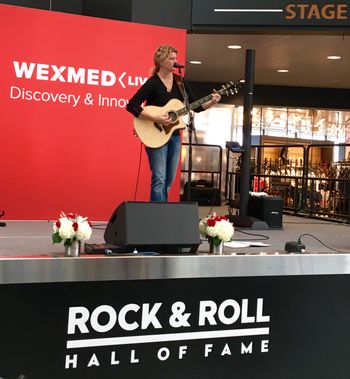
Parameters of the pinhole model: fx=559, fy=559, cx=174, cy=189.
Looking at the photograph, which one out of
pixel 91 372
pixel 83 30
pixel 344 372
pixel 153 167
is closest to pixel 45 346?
pixel 91 372

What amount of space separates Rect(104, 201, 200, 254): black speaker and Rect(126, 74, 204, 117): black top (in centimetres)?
190

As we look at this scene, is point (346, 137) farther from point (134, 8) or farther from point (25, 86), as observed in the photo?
point (25, 86)

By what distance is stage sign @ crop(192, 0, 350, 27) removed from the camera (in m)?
6.50

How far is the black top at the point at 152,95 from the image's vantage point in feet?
14.9

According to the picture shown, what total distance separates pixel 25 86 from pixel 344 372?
4101mm

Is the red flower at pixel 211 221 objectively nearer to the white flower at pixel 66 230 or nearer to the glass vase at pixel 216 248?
the glass vase at pixel 216 248

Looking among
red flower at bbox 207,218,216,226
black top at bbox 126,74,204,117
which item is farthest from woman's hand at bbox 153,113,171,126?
red flower at bbox 207,218,216,226

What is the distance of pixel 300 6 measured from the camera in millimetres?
6512

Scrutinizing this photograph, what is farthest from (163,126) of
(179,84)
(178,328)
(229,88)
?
(178,328)

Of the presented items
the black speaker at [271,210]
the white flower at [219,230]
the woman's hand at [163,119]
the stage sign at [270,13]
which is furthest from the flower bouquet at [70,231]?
the stage sign at [270,13]

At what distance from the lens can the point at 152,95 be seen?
4.60m

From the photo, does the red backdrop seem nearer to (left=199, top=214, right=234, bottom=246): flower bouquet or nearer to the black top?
the black top

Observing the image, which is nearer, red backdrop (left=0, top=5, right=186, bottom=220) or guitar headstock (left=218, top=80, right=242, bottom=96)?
guitar headstock (left=218, top=80, right=242, bottom=96)

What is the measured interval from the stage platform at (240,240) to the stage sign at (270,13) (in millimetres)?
2506
